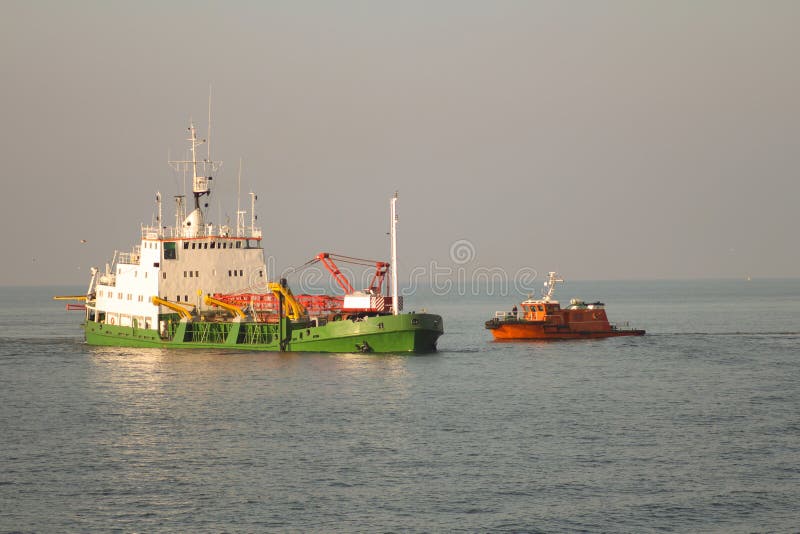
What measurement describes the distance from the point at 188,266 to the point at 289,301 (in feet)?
35.2

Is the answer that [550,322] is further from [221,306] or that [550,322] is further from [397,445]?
[397,445]

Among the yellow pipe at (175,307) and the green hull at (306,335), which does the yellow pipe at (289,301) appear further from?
the yellow pipe at (175,307)

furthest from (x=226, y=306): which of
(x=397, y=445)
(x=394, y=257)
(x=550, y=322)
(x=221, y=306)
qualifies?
(x=397, y=445)

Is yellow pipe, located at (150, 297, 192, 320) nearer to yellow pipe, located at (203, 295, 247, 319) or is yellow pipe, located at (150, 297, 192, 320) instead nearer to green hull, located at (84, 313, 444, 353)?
green hull, located at (84, 313, 444, 353)

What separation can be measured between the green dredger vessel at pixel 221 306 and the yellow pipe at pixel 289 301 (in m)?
0.07

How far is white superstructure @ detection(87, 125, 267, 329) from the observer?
73188mm

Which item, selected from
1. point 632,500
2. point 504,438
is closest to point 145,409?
point 504,438

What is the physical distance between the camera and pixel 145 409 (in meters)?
47.9

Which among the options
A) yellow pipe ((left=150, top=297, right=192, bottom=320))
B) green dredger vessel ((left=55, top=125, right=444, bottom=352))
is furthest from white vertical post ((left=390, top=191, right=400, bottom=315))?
yellow pipe ((left=150, top=297, right=192, bottom=320))

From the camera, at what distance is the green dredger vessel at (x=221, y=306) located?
213 feet

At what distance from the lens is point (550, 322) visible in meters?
83.4

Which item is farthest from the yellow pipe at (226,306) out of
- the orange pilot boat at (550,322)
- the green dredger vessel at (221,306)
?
the orange pilot boat at (550,322)

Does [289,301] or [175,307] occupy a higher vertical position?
[289,301]

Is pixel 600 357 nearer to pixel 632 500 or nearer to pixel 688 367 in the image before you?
A: pixel 688 367
